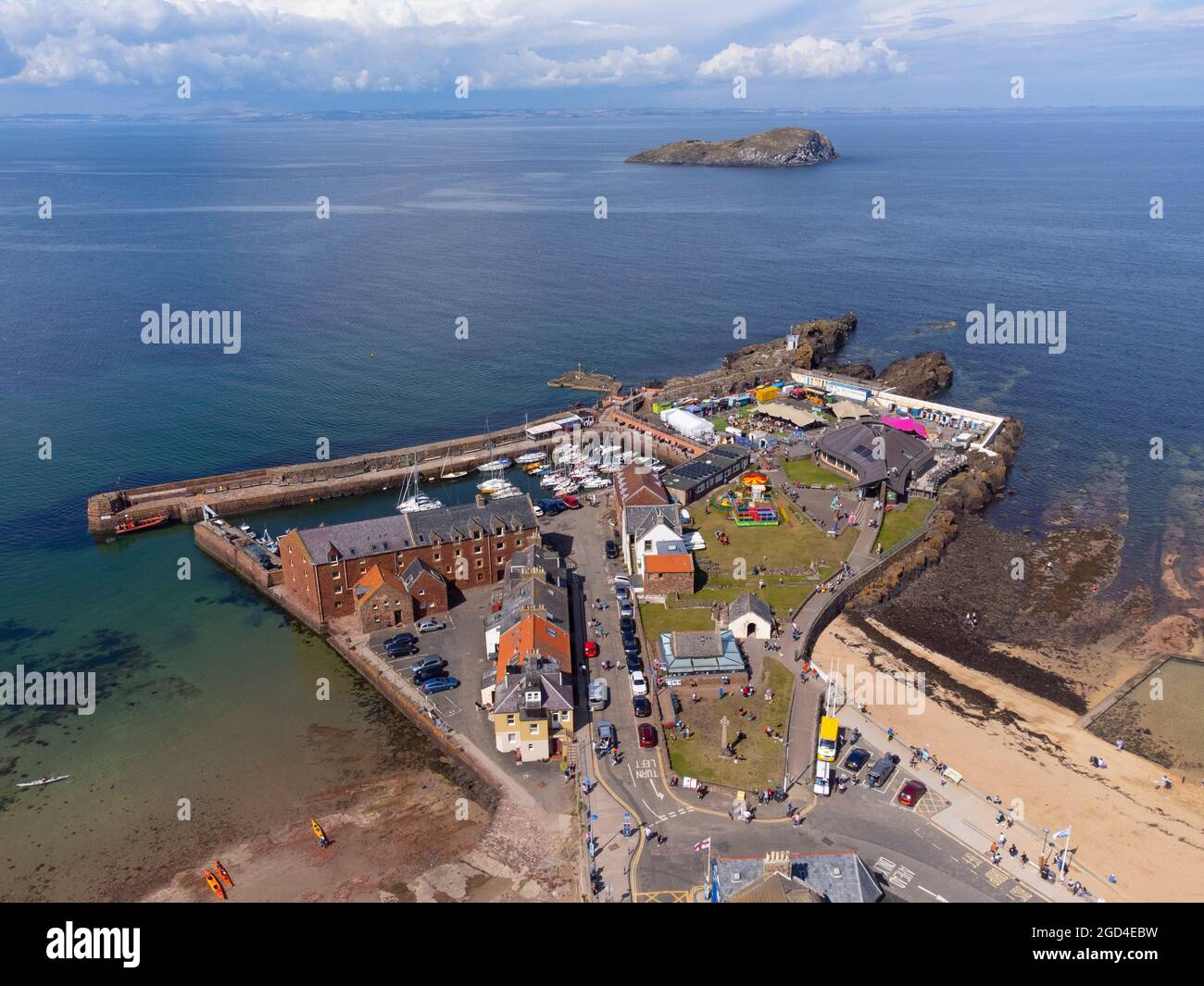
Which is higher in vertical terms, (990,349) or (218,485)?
(990,349)

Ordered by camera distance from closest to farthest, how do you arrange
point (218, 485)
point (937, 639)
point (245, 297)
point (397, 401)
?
point (937, 639), point (218, 485), point (397, 401), point (245, 297)

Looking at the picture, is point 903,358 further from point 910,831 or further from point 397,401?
point 910,831

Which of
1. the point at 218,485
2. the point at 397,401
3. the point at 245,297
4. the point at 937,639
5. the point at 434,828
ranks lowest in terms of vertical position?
the point at 434,828

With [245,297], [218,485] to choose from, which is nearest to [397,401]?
[218,485]

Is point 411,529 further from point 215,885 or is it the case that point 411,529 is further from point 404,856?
point 215,885

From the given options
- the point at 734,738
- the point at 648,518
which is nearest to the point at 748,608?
the point at 734,738

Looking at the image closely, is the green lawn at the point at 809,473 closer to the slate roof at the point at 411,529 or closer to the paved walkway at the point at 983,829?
the slate roof at the point at 411,529

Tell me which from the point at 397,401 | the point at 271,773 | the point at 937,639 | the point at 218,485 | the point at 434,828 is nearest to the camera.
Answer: the point at 434,828
